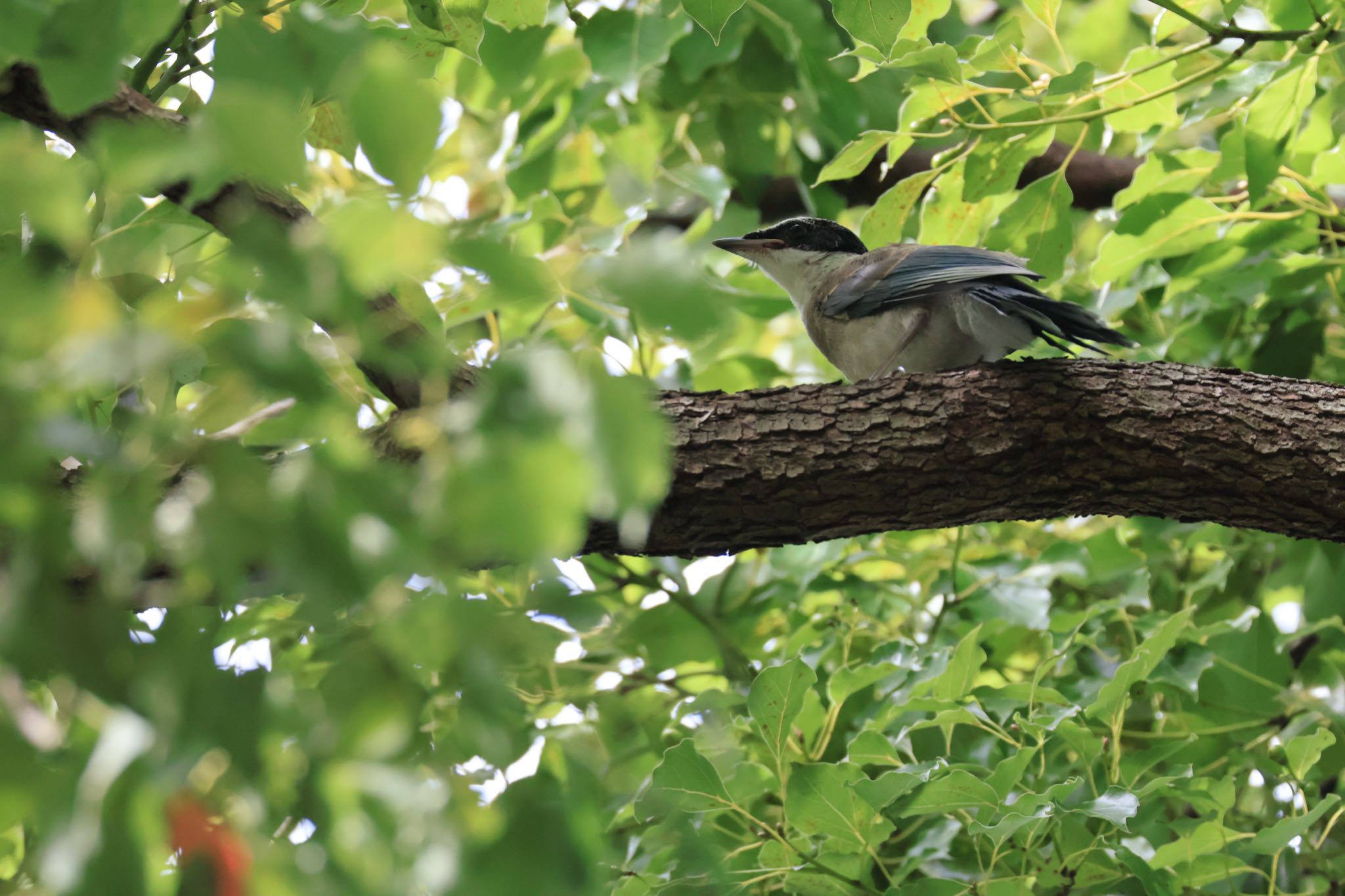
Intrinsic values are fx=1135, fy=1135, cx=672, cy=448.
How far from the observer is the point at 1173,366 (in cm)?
201

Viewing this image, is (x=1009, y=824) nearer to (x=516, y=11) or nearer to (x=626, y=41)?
(x=516, y=11)

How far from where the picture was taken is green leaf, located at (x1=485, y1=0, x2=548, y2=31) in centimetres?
211

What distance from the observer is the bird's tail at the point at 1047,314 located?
2.14 m

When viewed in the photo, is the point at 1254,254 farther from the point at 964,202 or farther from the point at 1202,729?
the point at 1202,729

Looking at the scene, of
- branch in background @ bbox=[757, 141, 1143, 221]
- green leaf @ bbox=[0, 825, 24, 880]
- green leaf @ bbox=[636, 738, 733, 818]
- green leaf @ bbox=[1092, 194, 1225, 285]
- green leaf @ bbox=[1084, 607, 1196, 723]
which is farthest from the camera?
branch in background @ bbox=[757, 141, 1143, 221]

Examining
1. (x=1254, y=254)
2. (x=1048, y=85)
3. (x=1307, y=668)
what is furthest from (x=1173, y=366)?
(x=1307, y=668)

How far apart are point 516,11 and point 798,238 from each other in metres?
1.03

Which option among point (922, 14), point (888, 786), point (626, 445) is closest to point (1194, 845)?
point (888, 786)

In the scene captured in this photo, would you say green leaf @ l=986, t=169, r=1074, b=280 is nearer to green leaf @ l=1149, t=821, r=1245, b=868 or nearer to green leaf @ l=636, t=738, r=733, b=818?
green leaf @ l=1149, t=821, r=1245, b=868

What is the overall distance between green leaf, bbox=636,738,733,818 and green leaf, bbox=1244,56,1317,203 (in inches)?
62.5

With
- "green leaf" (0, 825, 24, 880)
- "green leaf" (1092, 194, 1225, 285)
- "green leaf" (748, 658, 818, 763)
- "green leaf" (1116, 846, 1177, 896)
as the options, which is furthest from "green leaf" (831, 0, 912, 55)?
"green leaf" (0, 825, 24, 880)

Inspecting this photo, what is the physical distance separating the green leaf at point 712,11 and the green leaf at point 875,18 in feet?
0.54

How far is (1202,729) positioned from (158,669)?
238 cm

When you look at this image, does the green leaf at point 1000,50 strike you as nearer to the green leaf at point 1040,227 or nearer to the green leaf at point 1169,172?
the green leaf at point 1040,227
